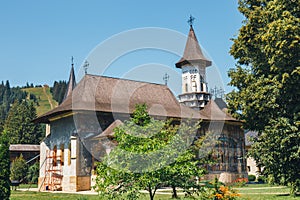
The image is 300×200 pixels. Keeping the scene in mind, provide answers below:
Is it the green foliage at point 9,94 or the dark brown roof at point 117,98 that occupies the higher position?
the green foliage at point 9,94

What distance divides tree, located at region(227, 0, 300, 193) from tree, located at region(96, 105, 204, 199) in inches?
266

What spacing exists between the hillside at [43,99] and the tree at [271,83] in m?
126

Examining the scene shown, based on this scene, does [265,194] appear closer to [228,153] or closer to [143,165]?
[143,165]

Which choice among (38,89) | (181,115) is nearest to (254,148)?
(181,115)

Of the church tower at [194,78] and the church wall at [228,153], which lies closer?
the church wall at [228,153]

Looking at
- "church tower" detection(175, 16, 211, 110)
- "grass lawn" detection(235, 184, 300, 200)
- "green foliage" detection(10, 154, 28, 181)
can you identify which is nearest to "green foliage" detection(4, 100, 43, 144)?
"green foliage" detection(10, 154, 28, 181)

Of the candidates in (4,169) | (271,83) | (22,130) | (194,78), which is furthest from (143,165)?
(22,130)

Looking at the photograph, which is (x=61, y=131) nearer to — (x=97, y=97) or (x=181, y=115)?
(x=97, y=97)

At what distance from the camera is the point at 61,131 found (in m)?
28.8

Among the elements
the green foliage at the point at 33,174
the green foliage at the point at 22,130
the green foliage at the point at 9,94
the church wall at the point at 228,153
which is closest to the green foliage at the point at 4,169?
the church wall at the point at 228,153

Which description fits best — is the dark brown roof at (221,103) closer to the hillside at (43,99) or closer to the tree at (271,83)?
the tree at (271,83)

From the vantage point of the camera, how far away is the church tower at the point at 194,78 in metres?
39.8

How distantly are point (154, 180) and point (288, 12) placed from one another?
964cm

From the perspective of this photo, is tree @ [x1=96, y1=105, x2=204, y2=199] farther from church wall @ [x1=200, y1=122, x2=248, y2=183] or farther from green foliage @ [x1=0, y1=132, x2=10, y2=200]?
church wall @ [x1=200, y1=122, x2=248, y2=183]
